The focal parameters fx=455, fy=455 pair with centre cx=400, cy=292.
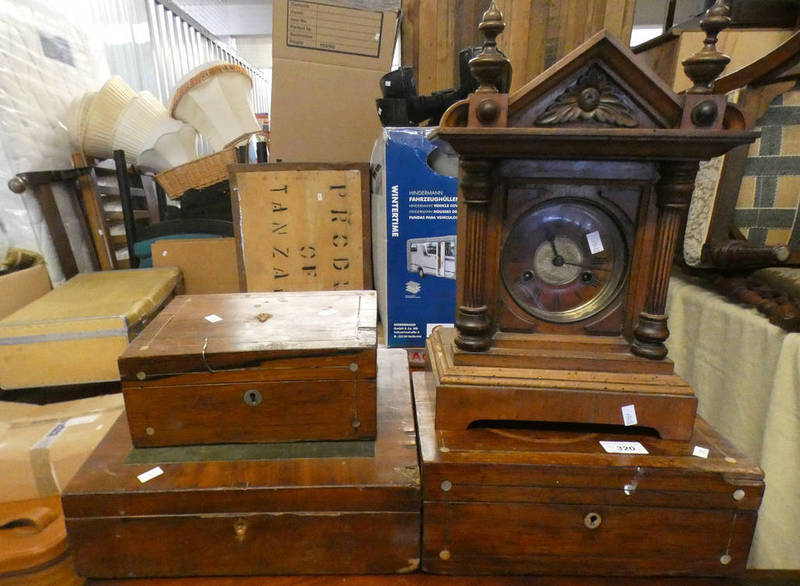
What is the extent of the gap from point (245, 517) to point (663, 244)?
0.76m

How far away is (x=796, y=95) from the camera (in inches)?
38.2

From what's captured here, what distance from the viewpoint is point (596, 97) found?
25.4 inches

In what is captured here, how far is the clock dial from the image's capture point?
0.74 metres

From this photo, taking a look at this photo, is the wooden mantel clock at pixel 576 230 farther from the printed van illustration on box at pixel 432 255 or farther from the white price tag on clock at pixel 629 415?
the printed van illustration on box at pixel 432 255

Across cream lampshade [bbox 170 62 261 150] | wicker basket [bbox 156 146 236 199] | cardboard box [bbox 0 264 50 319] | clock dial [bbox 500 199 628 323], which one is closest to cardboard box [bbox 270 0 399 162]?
wicker basket [bbox 156 146 236 199]

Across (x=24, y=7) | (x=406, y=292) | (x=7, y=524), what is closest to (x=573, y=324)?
(x=406, y=292)

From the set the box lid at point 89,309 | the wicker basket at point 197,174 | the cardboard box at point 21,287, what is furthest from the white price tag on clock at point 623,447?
the wicker basket at point 197,174

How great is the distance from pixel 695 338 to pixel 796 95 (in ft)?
1.86

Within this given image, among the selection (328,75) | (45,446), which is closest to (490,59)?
(45,446)

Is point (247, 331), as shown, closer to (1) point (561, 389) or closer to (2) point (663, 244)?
(1) point (561, 389)

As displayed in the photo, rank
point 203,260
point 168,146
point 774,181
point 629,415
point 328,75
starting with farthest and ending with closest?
point 168,146, point 203,260, point 328,75, point 774,181, point 629,415

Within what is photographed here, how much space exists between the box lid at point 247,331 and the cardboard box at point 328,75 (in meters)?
1.09

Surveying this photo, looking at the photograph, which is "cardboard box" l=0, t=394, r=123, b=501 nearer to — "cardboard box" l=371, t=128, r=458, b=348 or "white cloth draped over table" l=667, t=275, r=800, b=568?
"cardboard box" l=371, t=128, r=458, b=348

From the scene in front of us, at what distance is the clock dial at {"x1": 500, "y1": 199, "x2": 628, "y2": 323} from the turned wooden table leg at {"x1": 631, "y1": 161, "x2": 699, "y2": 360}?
0.06 m
